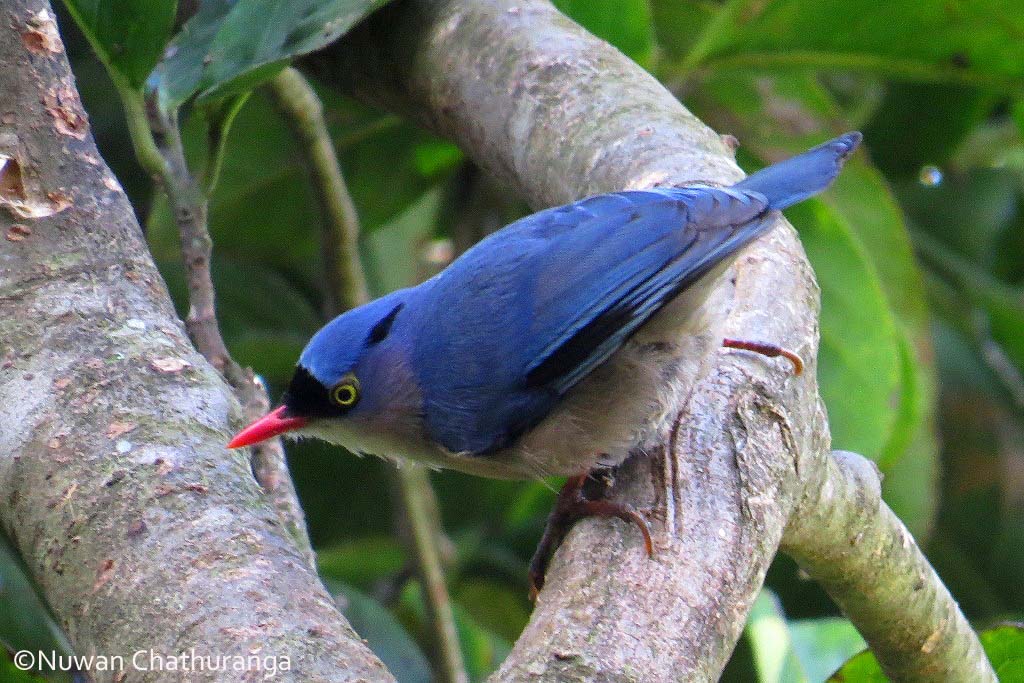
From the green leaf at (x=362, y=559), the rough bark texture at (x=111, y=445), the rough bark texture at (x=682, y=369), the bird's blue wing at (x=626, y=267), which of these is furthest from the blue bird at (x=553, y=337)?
the green leaf at (x=362, y=559)

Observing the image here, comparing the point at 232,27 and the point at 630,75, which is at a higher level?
the point at 232,27

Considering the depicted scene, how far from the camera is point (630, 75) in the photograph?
115 inches

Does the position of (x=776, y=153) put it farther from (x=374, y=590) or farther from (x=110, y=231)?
(x=110, y=231)

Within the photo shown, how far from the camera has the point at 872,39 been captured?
12.2 feet

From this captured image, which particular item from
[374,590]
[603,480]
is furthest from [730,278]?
[374,590]

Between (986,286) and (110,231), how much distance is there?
3.58 metres

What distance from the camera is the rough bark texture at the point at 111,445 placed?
170 cm

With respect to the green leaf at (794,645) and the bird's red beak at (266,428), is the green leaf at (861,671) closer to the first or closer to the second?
the green leaf at (794,645)

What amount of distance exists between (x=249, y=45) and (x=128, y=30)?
0.86 feet

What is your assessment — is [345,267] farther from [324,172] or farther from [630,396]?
[630,396]

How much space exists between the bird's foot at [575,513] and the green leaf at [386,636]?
4.28ft

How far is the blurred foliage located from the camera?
3.52 m

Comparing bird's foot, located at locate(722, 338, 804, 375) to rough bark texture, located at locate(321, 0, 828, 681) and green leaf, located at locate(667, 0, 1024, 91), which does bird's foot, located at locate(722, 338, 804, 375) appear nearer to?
rough bark texture, located at locate(321, 0, 828, 681)

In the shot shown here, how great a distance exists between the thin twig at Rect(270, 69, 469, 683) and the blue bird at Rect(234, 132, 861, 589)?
44 centimetres
